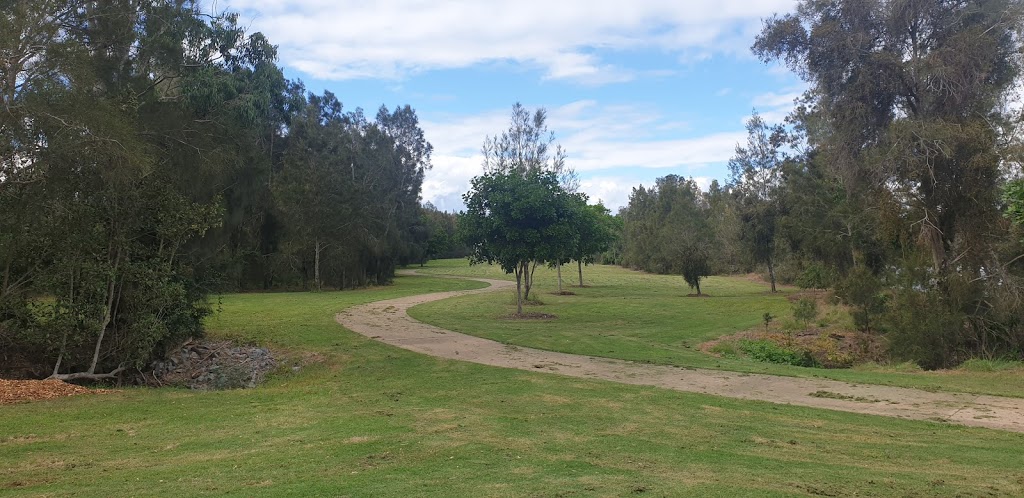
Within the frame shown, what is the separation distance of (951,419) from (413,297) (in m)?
29.6

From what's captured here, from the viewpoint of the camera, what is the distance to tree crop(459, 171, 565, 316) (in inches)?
961

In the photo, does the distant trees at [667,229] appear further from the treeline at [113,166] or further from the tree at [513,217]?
the treeline at [113,166]

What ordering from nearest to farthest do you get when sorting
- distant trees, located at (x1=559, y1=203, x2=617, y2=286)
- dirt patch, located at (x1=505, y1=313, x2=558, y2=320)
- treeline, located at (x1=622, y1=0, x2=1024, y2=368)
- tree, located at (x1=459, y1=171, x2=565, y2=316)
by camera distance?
treeline, located at (x1=622, y1=0, x2=1024, y2=368) → tree, located at (x1=459, y1=171, x2=565, y2=316) → dirt patch, located at (x1=505, y1=313, x2=558, y2=320) → distant trees, located at (x1=559, y1=203, x2=617, y2=286)

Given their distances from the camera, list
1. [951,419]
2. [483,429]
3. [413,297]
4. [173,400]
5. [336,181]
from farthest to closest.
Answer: [336,181], [413,297], [173,400], [951,419], [483,429]

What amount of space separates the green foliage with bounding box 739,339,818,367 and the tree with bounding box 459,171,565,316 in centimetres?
854

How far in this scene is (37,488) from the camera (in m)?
5.72

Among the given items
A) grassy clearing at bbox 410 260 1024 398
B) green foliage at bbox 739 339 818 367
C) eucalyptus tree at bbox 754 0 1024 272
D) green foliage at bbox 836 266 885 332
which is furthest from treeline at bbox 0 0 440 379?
green foliage at bbox 836 266 885 332

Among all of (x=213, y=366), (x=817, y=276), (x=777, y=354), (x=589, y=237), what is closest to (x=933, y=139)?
(x=777, y=354)

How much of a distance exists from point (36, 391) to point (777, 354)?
1691 centimetres

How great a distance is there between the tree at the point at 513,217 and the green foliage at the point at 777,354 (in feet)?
28.0

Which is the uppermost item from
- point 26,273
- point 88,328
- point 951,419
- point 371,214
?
point 371,214

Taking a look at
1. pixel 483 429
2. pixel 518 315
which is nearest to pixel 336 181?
pixel 518 315

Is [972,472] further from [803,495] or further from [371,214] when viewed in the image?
[371,214]

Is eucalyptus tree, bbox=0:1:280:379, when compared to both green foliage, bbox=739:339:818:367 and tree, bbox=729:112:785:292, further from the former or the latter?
tree, bbox=729:112:785:292
